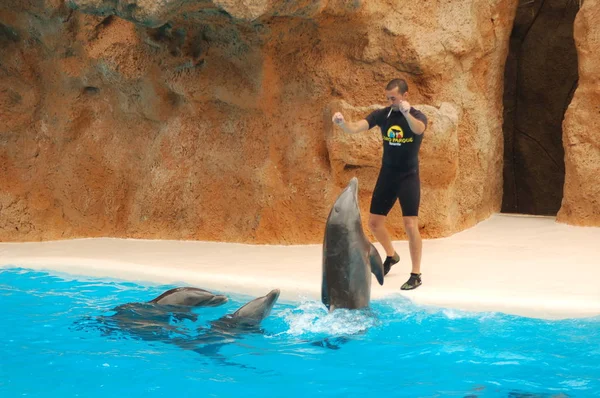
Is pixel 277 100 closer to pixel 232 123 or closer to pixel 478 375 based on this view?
pixel 232 123

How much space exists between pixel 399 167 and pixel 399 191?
0.61ft

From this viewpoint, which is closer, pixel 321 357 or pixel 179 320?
pixel 321 357

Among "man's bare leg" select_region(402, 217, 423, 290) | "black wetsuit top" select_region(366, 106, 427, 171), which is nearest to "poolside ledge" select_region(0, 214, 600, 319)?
"man's bare leg" select_region(402, 217, 423, 290)

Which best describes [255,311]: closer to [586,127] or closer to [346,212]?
[346,212]

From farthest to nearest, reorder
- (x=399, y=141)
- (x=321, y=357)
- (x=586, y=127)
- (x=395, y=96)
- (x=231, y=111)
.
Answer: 1. (x=231, y=111)
2. (x=586, y=127)
3. (x=399, y=141)
4. (x=395, y=96)
5. (x=321, y=357)

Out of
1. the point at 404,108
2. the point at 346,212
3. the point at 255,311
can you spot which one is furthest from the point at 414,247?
the point at 255,311

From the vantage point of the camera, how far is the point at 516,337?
201 inches

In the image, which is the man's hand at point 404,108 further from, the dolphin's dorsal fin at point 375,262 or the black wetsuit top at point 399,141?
the dolphin's dorsal fin at point 375,262

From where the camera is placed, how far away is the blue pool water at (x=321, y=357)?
4.41 m

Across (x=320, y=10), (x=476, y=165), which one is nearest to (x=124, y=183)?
(x=320, y=10)

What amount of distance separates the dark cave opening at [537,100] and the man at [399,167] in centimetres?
583

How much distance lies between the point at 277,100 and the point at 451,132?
1.85 metres

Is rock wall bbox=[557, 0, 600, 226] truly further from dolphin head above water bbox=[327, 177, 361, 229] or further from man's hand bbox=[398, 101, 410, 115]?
dolphin head above water bbox=[327, 177, 361, 229]

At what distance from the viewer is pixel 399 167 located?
630 cm
